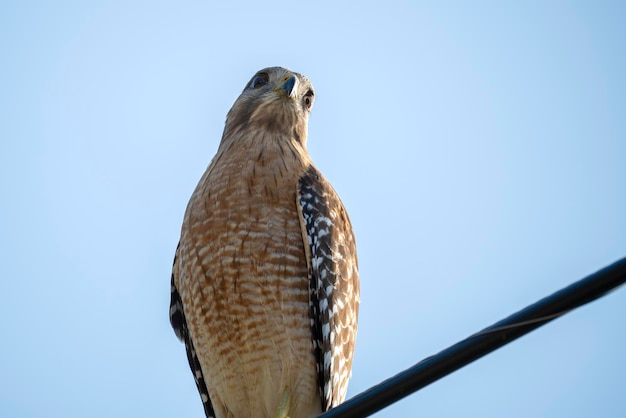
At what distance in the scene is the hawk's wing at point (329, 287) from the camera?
23.0 feet

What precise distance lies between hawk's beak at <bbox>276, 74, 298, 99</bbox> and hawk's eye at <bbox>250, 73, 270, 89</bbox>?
32 cm

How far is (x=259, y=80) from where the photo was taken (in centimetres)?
927

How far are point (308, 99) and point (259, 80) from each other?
523 millimetres

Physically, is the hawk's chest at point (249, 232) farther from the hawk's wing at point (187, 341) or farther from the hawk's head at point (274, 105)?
the hawk's head at point (274, 105)

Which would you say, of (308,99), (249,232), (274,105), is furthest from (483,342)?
(308,99)

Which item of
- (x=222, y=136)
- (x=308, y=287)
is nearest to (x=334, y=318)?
(x=308, y=287)

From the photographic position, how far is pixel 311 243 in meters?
7.12

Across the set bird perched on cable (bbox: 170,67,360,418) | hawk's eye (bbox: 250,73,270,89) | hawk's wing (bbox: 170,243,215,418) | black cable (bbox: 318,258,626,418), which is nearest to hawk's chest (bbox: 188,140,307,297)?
bird perched on cable (bbox: 170,67,360,418)

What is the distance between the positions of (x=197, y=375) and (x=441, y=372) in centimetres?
410

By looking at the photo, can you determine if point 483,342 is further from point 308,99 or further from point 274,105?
point 308,99

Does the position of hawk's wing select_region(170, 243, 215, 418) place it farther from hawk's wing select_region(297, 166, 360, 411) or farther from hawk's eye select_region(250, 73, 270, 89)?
hawk's eye select_region(250, 73, 270, 89)

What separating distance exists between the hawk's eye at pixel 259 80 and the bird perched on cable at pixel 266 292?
168cm

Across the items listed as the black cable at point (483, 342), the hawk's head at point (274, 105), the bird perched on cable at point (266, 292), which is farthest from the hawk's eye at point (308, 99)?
the black cable at point (483, 342)

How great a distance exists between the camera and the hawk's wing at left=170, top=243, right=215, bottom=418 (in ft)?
25.1
